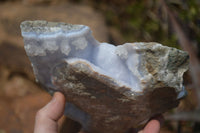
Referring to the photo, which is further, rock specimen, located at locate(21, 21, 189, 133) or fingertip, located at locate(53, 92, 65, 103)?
fingertip, located at locate(53, 92, 65, 103)

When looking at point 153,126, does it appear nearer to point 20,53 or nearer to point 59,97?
point 59,97

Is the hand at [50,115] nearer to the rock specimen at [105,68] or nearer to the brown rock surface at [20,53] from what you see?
the rock specimen at [105,68]

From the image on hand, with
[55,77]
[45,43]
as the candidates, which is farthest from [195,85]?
[45,43]

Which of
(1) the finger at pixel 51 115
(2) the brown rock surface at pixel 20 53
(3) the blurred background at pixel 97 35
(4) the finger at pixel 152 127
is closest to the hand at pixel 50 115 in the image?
(1) the finger at pixel 51 115

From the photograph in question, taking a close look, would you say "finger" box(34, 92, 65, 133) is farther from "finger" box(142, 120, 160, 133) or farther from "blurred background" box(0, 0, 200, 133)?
"finger" box(142, 120, 160, 133)

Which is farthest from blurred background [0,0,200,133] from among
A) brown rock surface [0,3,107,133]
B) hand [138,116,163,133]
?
hand [138,116,163,133]

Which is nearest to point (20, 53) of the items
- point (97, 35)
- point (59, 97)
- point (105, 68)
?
point (97, 35)
